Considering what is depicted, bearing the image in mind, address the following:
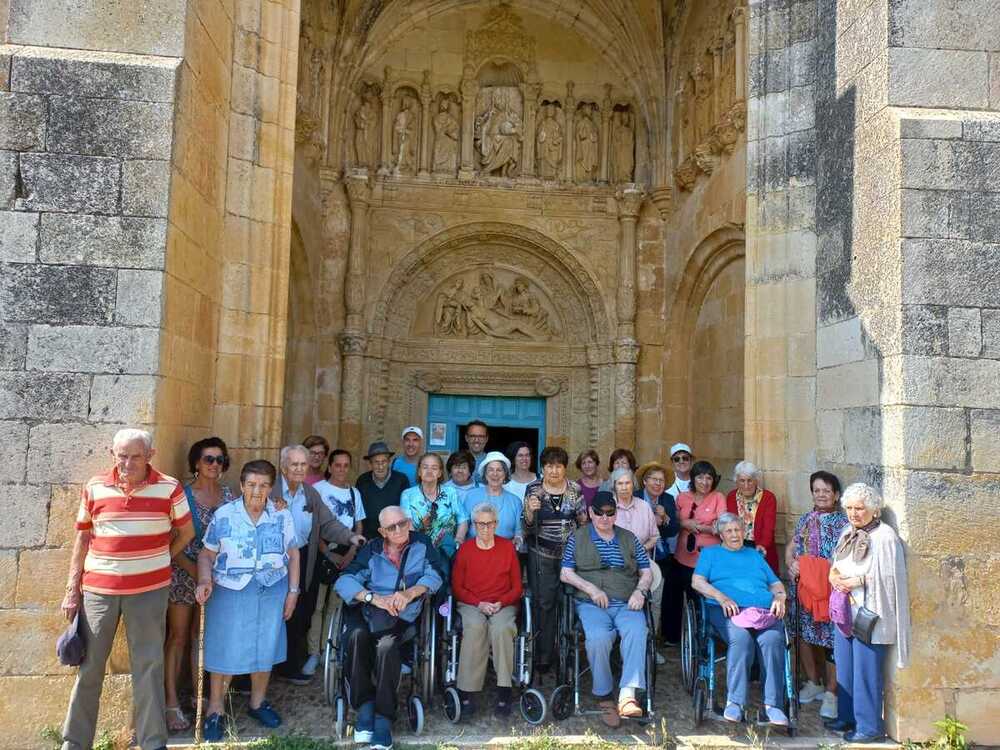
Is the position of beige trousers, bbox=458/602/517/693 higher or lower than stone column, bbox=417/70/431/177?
lower

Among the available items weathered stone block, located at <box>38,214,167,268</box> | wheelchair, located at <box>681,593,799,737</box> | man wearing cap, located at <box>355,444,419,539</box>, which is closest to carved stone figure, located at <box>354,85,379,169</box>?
man wearing cap, located at <box>355,444,419,539</box>

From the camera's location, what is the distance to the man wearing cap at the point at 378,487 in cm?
527

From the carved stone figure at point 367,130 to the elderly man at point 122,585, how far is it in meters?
6.82

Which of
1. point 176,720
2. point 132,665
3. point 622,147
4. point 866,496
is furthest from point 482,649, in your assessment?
point 622,147

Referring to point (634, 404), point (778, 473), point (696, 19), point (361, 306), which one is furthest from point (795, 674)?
point (696, 19)

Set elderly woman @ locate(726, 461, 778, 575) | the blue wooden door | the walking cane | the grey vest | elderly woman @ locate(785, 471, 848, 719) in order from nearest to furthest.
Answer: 1. the walking cane
2. elderly woman @ locate(785, 471, 848, 719)
3. the grey vest
4. elderly woman @ locate(726, 461, 778, 575)
5. the blue wooden door

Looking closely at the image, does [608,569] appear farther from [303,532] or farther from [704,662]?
[303,532]

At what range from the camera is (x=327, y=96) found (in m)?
9.18

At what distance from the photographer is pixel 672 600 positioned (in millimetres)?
5535

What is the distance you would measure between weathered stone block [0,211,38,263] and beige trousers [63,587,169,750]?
1788 mm

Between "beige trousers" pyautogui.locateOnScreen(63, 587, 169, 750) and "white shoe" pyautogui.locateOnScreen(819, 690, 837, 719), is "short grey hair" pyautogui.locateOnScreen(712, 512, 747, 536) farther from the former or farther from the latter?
"beige trousers" pyautogui.locateOnScreen(63, 587, 169, 750)

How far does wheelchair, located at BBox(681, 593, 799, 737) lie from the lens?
412 cm

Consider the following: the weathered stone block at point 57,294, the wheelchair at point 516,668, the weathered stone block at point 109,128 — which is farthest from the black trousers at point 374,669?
the weathered stone block at point 109,128

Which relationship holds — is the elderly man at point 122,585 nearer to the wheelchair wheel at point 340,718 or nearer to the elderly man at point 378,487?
the wheelchair wheel at point 340,718
